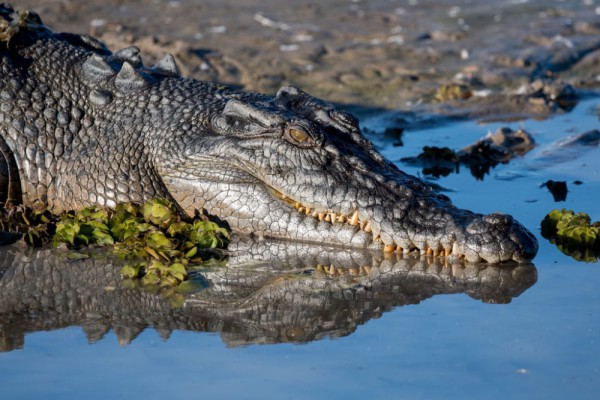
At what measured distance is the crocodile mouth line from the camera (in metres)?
6.36

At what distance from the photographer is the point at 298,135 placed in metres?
6.71

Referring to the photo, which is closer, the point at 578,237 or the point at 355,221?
the point at 355,221

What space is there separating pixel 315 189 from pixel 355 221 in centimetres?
34

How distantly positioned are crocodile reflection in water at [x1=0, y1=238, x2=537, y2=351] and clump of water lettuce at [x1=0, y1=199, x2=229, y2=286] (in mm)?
149

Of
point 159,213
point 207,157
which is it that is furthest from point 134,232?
point 207,157

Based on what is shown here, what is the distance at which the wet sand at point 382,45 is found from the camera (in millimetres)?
11547

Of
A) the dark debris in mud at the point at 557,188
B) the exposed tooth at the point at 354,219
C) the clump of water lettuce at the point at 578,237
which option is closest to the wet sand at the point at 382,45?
the dark debris in mud at the point at 557,188

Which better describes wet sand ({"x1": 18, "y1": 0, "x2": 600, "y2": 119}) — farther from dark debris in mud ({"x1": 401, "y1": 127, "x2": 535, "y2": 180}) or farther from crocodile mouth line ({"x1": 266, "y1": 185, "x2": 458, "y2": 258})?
crocodile mouth line ({"x1": 266, "y1": 185, "x2": 458, "y2": 258})

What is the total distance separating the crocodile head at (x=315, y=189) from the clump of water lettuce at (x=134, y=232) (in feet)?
0.82

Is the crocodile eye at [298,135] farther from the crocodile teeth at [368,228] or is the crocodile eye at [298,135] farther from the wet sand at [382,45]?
the wet sand at [382,45]

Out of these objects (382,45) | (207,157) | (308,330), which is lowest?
A: (308,330)

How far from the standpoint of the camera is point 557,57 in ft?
43.0

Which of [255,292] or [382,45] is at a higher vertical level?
[382,45]

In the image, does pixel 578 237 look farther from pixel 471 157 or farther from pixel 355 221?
pixel 471 157
